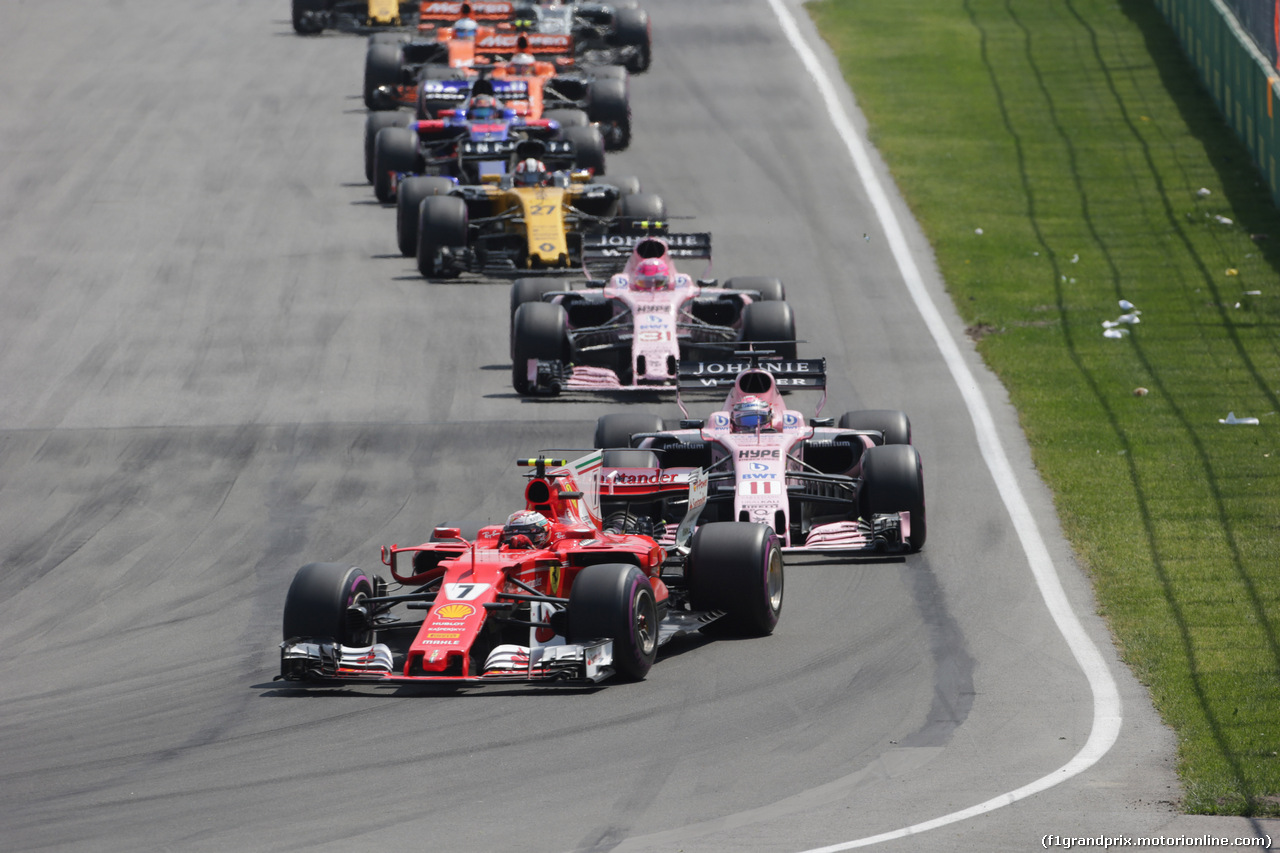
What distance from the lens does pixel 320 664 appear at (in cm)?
1378

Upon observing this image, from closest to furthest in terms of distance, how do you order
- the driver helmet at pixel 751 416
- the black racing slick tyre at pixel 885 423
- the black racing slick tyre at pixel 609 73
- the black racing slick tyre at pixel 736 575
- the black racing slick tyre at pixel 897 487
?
the black racing slick tyre at pixel 736 575, the black racing slick tyre at pixel 897 487, the driver helmet at pixel 751 416, the black racing slick tyre at pixel 885 423, the black racing slick tyre at pixel 609 73

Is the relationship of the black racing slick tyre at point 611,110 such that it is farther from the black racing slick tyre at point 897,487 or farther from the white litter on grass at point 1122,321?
the black racing slick tyre at point 897,487

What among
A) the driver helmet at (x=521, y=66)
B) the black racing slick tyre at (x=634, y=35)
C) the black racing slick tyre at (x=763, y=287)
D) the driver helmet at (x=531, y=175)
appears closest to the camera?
the black racing slick tyre at (x=763, y=287)

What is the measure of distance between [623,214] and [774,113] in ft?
34.0

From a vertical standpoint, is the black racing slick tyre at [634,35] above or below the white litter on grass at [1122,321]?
above

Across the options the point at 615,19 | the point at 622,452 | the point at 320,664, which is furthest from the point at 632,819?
the point at 615,19

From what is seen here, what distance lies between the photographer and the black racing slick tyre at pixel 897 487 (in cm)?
1764

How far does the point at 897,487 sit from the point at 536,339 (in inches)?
293

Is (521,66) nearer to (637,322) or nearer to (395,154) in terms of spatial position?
(395,154)

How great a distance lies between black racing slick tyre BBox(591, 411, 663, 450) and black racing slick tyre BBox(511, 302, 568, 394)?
14.5ft

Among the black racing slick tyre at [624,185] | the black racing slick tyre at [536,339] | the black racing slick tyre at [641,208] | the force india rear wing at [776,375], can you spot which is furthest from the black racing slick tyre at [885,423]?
the black racing slick tyre at [624,185]

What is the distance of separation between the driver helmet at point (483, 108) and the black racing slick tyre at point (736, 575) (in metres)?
17.9

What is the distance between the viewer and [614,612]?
537 inches

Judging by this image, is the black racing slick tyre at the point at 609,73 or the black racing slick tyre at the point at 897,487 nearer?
the black racing slick tyre at the point at 897,487
